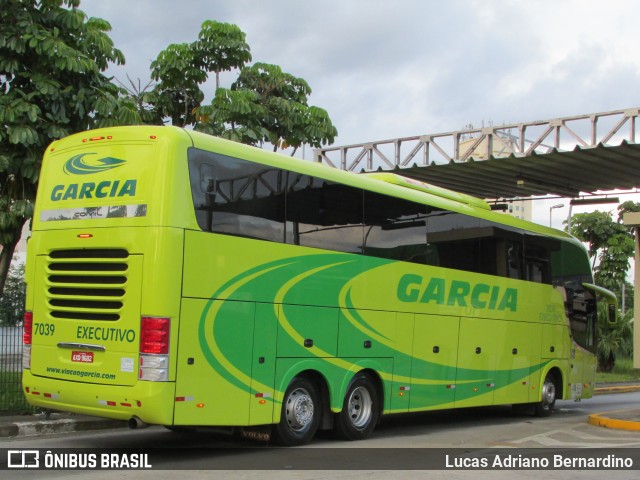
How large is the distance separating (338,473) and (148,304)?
111 inches

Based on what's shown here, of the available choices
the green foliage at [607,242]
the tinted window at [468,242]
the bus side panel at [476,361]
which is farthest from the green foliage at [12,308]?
the green foliage at [607,242]

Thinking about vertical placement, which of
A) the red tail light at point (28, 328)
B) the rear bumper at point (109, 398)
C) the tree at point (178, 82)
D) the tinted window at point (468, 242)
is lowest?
the rear bumper at point (109, 398)

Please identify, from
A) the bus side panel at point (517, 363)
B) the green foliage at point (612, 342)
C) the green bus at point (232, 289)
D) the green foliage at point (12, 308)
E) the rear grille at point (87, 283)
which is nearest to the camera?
the green bus at point (232, 289)

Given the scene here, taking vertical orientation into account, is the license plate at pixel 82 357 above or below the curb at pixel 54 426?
above

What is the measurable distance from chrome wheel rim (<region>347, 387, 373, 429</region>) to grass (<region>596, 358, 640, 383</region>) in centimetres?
1886

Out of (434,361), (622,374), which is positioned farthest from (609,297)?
(622,374)

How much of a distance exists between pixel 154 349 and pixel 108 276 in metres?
1.13

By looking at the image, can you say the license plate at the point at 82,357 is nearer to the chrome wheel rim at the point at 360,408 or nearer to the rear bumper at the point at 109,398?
the rear bumper at the point at 109,398

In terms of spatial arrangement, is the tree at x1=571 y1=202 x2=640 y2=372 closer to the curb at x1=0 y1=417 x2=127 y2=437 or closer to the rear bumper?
the curb at x1=0 y1=417 x2=127 y2=437

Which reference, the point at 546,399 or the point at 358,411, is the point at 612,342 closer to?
the point at 546,399

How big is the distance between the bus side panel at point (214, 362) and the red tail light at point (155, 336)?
0.20 meters

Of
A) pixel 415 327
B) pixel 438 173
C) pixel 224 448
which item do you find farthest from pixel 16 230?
pixel 438 173

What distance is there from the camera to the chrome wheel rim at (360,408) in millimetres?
11930

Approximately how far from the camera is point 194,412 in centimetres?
926
